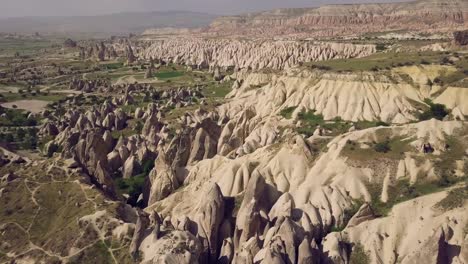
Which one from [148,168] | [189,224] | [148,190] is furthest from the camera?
[148,168]

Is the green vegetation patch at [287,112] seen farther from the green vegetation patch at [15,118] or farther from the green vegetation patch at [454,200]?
the green vegetation patch at [15,118]

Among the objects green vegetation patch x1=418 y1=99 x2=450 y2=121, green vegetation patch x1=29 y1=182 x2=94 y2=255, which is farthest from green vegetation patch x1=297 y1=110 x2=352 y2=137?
green vegetation patch x1=29 y1=182 x2=94 y2=255

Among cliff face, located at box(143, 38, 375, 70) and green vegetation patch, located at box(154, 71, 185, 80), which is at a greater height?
cliff face, located at box(143, 38, 375, 70)

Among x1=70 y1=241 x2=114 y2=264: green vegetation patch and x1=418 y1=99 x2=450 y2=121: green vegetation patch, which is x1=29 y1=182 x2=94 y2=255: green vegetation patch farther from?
x1=418 y1=99 x2=450 y2=121: green vegetation patch

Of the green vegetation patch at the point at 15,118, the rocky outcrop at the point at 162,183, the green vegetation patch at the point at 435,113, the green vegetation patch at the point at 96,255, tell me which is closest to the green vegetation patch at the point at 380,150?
the rocky outcrop at the point at 162,183

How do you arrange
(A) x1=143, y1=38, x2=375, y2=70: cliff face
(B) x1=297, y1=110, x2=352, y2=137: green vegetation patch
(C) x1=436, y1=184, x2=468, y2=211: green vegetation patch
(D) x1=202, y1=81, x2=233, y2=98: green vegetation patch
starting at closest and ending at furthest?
1. (C) x1=436, y1=184, x2=468, y2=211: green vegetation patch
2. (B) x1=297, y1=110, x2=352, y2=137: green vegetation patch
3. (D) x1=202, y1=81, x2=233, y2=98: green vegetation patch
4. (A) x1=143, y1=38, x2=375, y2=70: cliff face

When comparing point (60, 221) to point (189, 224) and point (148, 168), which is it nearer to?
point (189, 224)

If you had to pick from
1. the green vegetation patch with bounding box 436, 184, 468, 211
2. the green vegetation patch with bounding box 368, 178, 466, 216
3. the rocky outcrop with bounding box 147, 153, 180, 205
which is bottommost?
the rocky outcrop with bounding box 147, 153, 180, 205

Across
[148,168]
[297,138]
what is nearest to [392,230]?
[297,138]

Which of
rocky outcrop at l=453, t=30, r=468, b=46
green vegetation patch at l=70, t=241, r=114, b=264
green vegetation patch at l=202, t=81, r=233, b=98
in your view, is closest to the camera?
green vegetation patch at l=70, t=241, r=114, b=264

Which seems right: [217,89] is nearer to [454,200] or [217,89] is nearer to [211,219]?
[211,219]

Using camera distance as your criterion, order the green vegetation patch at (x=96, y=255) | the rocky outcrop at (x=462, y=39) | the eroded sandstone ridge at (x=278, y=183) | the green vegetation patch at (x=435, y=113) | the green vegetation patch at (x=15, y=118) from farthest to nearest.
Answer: the rocky outcrop at (x=462, y=39), the green vegetation patch at (x=15, y=118), the green vegetation patch at (x=435, y=113), the eroded sandstone ridge at (x=278, y=183), the green vegetation patch at (x=96, y=255)
